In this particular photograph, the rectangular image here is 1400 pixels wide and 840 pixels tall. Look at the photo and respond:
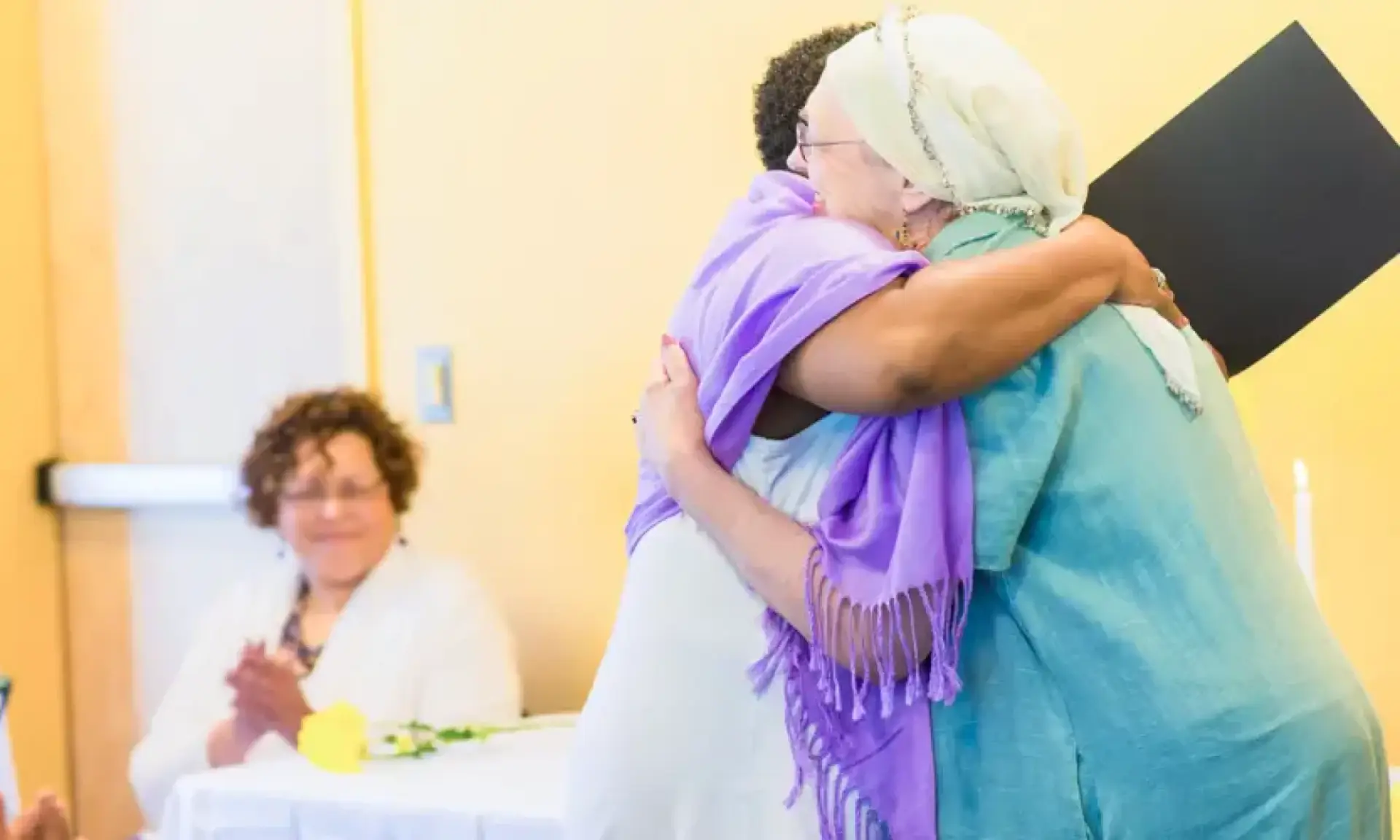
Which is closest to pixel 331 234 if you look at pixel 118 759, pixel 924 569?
pixel 118 759

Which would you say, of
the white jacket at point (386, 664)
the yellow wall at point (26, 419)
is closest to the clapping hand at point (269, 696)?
the white jacket at point (386, 664)

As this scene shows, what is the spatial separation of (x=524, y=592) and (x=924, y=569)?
120cm

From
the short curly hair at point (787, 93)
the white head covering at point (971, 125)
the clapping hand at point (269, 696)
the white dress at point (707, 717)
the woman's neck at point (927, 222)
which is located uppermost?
the short curly hair at point (787, 93)

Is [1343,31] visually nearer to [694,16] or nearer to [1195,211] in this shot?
[1195,211]

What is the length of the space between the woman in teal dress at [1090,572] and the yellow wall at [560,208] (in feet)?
2.69

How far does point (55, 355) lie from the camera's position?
7.28 feet

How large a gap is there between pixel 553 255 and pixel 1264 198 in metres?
0.98

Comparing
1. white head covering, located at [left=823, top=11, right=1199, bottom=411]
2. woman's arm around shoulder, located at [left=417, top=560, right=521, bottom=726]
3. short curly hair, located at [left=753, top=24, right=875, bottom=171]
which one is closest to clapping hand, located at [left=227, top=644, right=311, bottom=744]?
woman's arm around shoulder, located at [left=417, top=560, right=521, bottom=726]

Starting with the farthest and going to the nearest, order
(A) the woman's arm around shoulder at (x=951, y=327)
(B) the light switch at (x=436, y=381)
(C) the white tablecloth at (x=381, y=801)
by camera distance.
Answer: (B) the light switch at (x=436, y=381) → (C) the white tablecloth at (x=381, y=801) → (A) the woman's arm around shoulder at (x=951, y=327)

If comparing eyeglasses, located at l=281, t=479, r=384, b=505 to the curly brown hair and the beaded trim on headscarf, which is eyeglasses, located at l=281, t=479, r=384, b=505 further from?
the beaded trim on headscarf

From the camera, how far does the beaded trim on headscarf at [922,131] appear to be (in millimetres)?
903

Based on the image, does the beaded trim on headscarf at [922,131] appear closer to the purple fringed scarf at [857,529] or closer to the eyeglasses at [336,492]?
the purple fringed scarf at [857,529]

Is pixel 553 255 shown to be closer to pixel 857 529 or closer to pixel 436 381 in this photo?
pixel 436 381

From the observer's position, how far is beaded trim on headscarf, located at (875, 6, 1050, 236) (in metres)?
0.90
